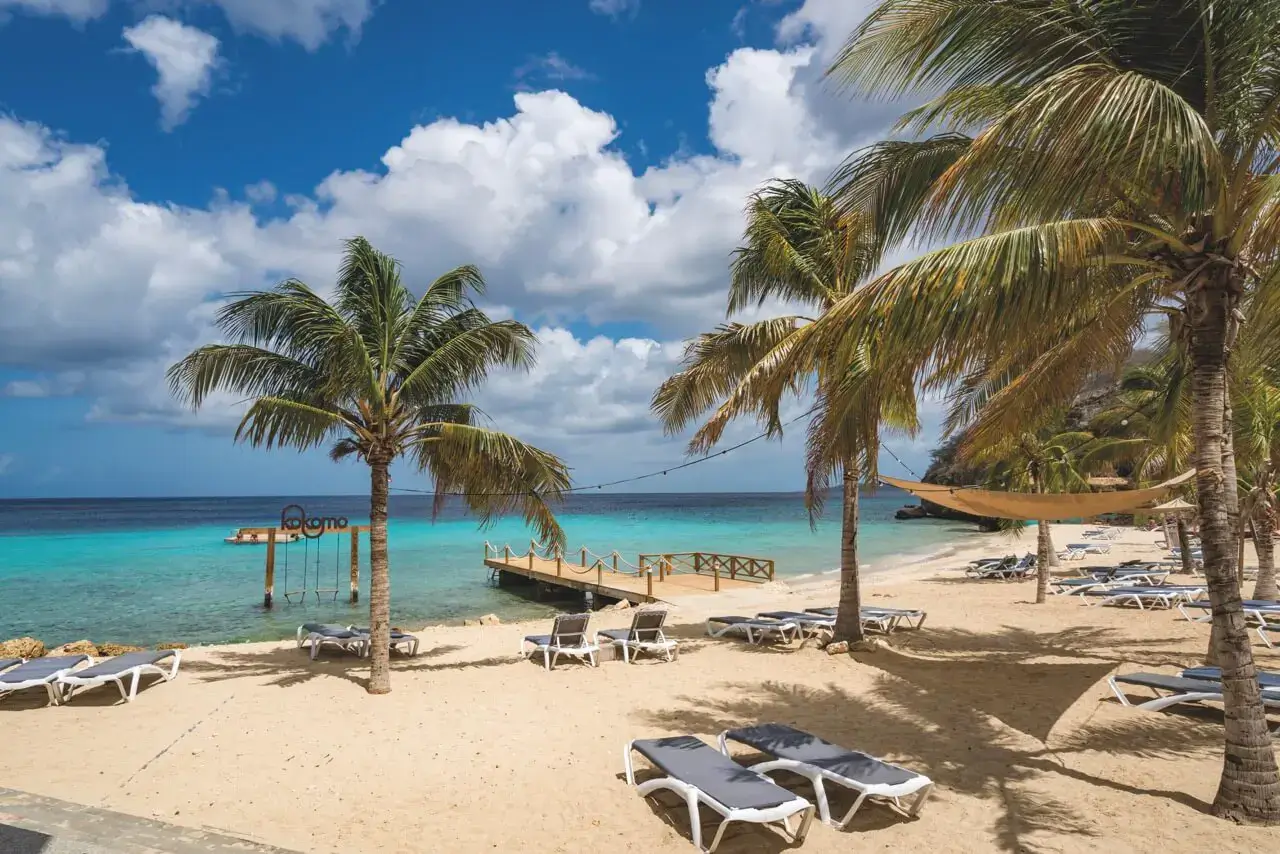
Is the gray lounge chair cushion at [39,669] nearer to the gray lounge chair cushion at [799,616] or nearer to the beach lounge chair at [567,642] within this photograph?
the beach lounge chair at [567,642]

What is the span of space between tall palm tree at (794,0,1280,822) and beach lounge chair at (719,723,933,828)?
1858mm

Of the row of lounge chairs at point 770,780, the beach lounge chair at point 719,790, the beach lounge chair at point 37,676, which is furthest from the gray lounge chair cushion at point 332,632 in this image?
the beach lounge chair at point 719,790

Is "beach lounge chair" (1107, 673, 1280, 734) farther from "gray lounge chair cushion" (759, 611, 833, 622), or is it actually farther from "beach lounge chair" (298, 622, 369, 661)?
"beach lounge chair" (298, 622, 369, 661)

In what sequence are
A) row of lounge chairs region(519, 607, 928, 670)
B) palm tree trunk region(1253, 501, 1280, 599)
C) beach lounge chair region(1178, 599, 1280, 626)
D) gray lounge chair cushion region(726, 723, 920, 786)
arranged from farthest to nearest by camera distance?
palm tree trunk region(1253, 501, 1280, 599), beach lounge chair region(1178, 599, 1280, 626), row of lounge chairs region(519, 607, 928, 670), gray lounge chair cushion region(726, 723, 920, 786)

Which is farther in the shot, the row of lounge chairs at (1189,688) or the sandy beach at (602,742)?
the row of lounge chairs at (1189,688)

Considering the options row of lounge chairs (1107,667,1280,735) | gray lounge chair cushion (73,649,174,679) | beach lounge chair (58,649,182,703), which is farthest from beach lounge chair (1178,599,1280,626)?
gray lounge chair cushion (73,649,174,679)

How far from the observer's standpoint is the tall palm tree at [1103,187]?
364 centimetres

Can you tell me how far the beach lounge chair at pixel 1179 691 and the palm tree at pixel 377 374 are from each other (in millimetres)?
6824

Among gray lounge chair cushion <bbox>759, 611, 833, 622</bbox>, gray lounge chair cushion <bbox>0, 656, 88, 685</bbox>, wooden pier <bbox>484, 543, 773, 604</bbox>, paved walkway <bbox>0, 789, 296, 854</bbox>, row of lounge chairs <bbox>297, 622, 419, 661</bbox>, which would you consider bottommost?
wooden pier <bbox>484, 543, 773, 604</bbox>

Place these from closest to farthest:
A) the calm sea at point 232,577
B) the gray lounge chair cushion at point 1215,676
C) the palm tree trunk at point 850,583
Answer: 1. the gray lounge chair cushion at point 1215,676
2. the palm tree trunk at point 850,583
3. the calm sea at point 232,577

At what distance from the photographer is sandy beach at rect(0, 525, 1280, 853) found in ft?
15.1

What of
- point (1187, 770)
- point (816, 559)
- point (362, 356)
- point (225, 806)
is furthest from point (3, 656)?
point (816, 559)

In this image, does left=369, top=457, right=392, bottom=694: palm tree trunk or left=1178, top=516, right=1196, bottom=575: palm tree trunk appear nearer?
left=369, top=457, right=392, bottom=694: palm tree trunk

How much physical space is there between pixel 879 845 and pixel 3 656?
42.7ft
